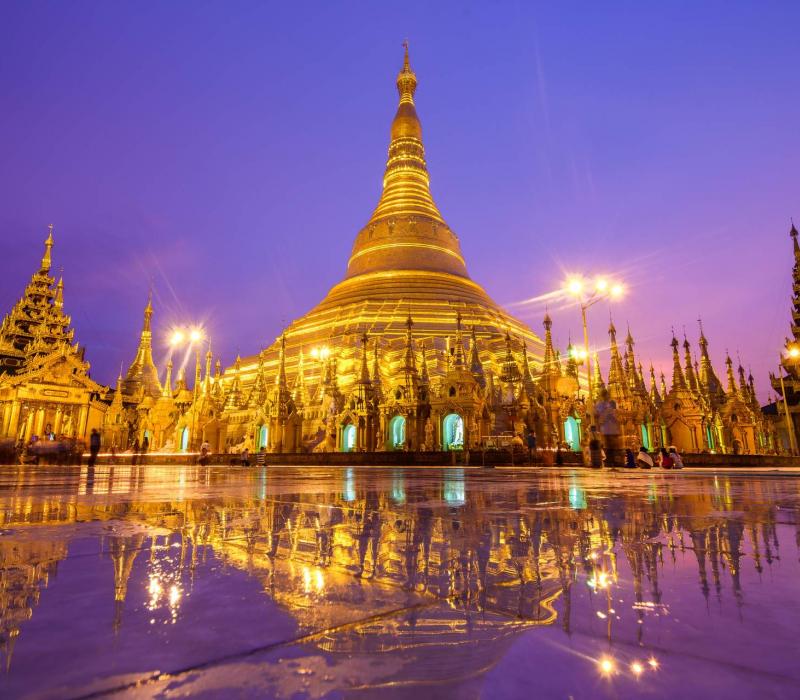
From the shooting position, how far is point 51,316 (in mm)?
47688

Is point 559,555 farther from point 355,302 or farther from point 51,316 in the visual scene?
point 51,316

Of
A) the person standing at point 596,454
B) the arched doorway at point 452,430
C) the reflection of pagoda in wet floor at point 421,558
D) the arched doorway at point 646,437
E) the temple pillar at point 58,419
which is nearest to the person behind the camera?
the reflection of pagoda in wet floor at point 421,558

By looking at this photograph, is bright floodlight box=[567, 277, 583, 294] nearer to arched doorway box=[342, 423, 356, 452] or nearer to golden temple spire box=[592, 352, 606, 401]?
golden temple spire box=[592, 352, 606, 401]

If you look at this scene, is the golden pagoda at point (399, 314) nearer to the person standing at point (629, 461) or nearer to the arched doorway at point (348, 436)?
the arched doorway at point (348, 436)

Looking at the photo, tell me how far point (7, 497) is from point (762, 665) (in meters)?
6.75

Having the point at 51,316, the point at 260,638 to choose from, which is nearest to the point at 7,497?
the point at 260,638

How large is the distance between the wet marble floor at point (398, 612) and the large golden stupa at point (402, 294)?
31.4 metres

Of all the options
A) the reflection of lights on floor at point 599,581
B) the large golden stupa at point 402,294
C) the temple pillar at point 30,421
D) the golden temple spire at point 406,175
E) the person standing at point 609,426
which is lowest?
the reflection of lights on floor at point 599,581

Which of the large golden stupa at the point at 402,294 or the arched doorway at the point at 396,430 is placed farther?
the large golden stupa at the point at 402,294

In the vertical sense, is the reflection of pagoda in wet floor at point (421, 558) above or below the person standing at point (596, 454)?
below

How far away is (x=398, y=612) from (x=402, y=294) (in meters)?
42.7

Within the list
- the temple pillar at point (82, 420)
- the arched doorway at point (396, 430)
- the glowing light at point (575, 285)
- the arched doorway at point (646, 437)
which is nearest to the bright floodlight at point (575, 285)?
the glowing light at point (575, 285)

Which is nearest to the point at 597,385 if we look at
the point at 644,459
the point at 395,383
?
the point at 395,383

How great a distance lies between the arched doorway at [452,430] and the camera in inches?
995
